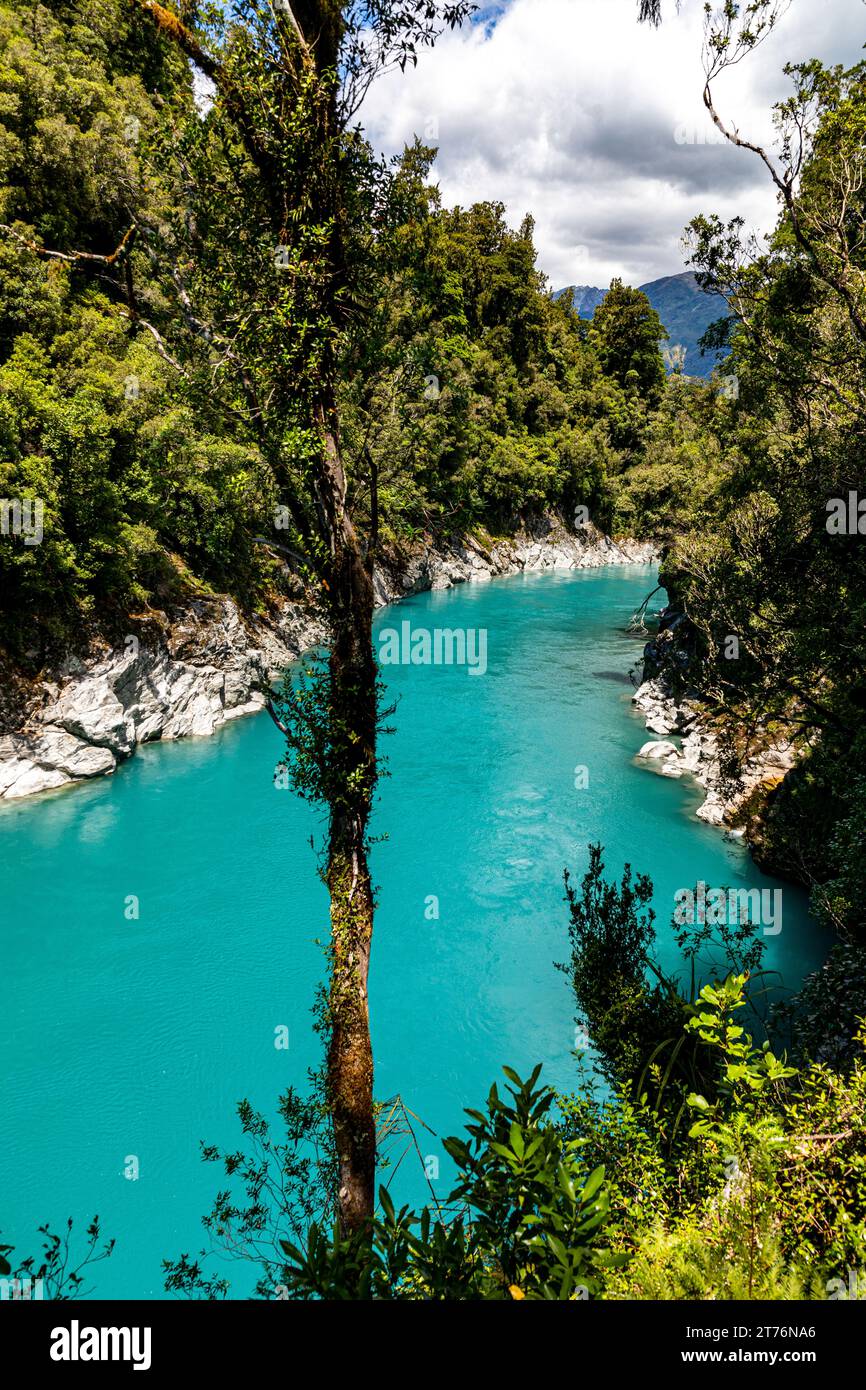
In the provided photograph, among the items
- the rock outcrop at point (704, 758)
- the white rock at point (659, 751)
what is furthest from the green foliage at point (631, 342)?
the white rock at point (659, 751)

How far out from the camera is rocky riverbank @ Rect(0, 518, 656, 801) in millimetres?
18188

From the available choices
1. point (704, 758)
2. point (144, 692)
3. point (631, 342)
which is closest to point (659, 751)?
point (704, 758)

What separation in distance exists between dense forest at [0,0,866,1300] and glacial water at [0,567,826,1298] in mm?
1111

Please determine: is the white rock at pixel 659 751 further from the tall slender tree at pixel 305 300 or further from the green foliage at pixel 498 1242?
the green foliage at pixel 498 1242

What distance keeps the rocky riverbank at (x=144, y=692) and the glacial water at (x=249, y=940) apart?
0.79 meters

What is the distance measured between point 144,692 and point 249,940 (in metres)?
10.3

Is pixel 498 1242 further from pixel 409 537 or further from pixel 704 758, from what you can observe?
pixel 704 758

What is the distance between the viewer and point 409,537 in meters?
14.2

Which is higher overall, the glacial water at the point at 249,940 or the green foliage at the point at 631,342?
the green foliage at the point at 631,342

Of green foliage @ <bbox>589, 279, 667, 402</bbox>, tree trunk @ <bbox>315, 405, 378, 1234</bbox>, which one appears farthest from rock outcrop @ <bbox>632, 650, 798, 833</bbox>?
green foliage @ <bbox>589, 279, 667, 402</bbox>

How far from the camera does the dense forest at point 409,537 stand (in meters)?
3.35

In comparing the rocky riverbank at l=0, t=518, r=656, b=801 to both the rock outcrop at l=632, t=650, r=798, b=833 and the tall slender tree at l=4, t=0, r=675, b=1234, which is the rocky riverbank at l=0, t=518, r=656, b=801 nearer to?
the tall slender tree at l=4, t=0, r=675, b=1234
